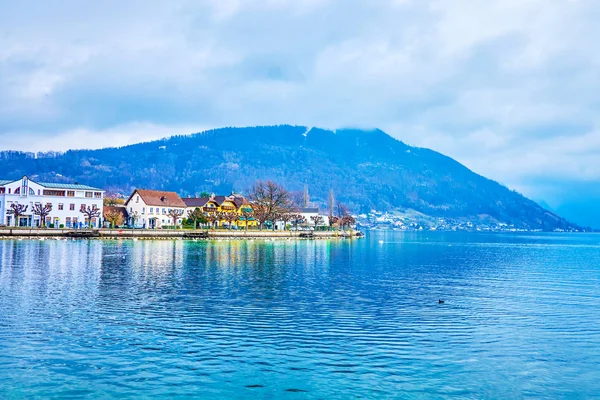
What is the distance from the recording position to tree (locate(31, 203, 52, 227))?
111 metres

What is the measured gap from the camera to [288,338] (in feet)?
77.0

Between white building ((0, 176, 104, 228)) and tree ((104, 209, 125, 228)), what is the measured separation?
8.26 feet

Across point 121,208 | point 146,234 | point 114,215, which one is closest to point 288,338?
point 146,234

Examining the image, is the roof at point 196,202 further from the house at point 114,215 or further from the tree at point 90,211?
the tree at point 90,211

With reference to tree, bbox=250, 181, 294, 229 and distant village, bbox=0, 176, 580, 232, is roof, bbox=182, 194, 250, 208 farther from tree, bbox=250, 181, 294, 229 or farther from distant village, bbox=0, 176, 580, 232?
tree, bbox=250, 181, 294, 229

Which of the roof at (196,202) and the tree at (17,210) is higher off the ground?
the roof at (196,202)

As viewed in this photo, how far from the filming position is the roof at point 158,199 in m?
138

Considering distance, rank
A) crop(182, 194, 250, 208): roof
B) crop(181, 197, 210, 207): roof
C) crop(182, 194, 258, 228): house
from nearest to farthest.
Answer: crop(182, 194, 258, 228): house → crop(181, 197, 210, 207): roof → crop(182, 194, 250, 208): roof

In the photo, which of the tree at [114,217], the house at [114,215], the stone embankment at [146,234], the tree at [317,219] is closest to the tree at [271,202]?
the stone embankment at [146,234]

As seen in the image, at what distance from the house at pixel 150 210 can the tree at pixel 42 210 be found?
948 inches

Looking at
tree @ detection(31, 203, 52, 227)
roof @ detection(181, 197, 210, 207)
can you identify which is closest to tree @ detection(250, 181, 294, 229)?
roof @ detection(181, 197, 210, 207)

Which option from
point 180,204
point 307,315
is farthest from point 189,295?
point 180,204

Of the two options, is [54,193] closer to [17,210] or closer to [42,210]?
[42,210]

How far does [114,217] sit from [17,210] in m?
21.0
